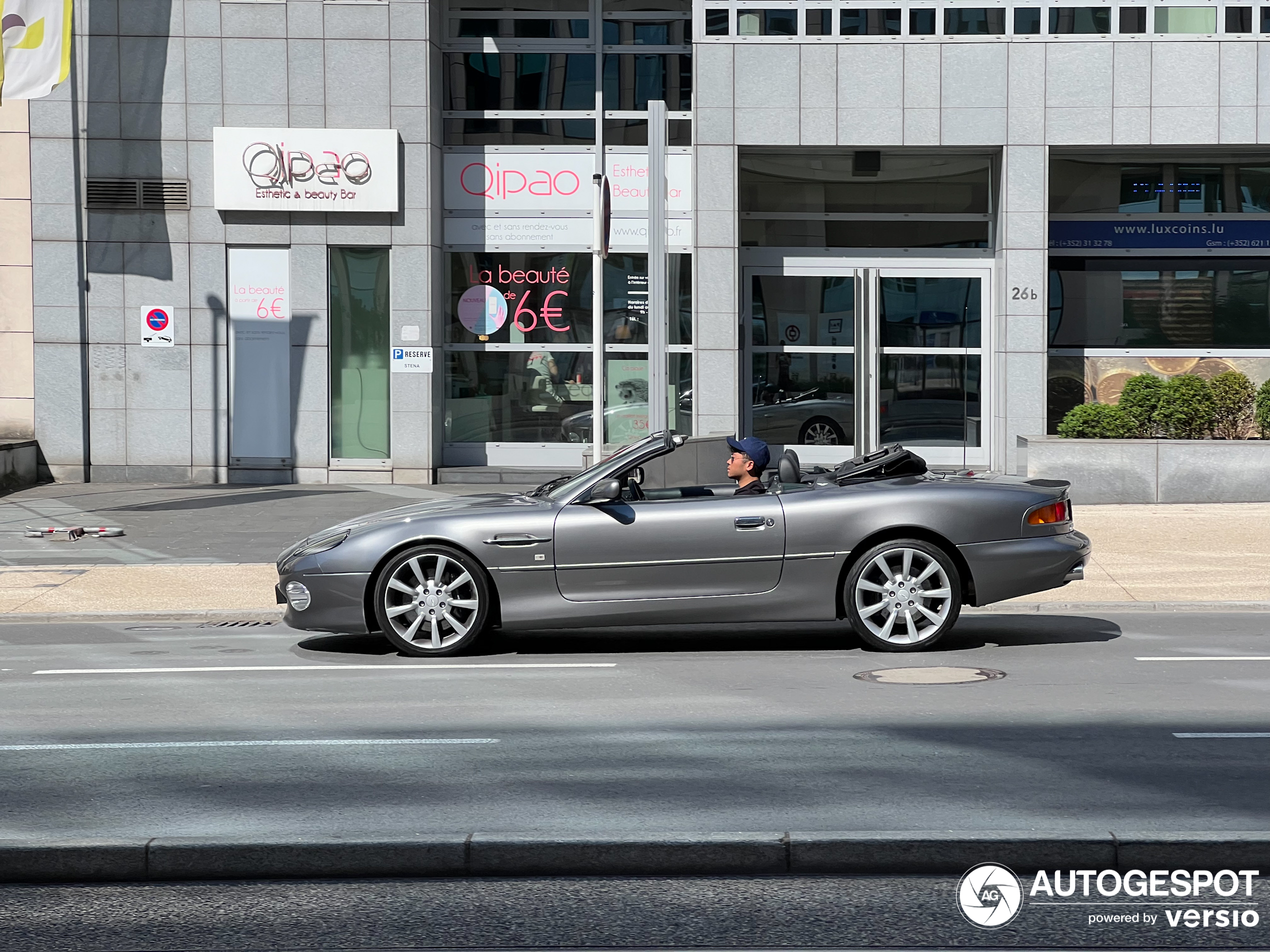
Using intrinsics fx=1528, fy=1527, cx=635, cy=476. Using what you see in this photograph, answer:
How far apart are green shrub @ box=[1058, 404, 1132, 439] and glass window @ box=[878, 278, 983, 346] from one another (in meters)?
3.70

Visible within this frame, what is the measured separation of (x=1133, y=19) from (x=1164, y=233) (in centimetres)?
359

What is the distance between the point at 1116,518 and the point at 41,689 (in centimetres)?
1155

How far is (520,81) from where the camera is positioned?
72.5ft

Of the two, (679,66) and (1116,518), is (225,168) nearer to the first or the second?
(679,66)

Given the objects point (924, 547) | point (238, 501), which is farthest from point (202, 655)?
point (238, 501)

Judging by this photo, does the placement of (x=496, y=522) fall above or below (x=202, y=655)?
above

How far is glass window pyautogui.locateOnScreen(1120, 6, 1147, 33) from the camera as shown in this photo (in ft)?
67.2

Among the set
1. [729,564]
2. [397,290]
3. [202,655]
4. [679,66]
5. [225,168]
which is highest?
[679,66]

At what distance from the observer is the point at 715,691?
825 cm

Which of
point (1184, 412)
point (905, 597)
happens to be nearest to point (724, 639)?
point (905, 597)

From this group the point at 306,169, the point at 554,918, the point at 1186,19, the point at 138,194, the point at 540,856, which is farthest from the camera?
the point at 138,194

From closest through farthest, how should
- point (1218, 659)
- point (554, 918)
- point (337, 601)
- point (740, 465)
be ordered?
point (554, 918) < point (1218, 659) < point (337, 601) < point (740, 465)

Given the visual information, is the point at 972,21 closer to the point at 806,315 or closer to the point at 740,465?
the point at 806,315

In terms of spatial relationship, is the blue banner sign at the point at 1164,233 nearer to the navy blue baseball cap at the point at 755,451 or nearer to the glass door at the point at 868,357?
the glass door at the point at 868,357
